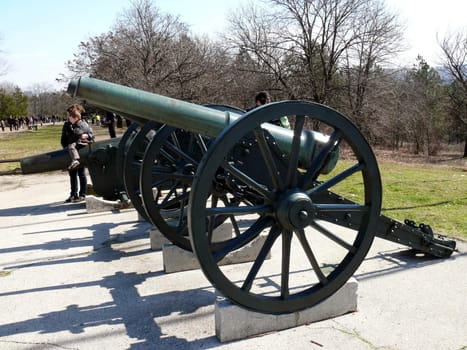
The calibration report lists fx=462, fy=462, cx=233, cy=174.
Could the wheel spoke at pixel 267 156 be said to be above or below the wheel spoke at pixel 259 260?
above

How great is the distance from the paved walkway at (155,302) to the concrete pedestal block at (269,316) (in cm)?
5

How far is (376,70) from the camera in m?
20.5

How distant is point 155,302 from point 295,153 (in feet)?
6.09

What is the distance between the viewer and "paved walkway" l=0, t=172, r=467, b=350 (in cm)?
321

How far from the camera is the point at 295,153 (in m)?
3.04

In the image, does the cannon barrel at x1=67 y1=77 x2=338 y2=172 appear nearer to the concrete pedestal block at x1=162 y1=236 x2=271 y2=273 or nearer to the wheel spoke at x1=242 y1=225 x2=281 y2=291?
the wheel spoke at x1=242 y1=225 x2=281 y2=291

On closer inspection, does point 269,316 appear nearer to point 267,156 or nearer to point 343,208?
point 343,208

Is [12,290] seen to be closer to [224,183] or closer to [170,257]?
[170,257]

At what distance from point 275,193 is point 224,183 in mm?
1127

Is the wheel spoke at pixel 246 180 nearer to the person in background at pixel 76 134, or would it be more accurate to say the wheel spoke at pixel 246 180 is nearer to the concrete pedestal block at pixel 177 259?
the concrete pedestal block at pixel 177 259

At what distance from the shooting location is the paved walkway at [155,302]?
3.21 metres

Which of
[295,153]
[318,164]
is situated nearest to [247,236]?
[295,153]

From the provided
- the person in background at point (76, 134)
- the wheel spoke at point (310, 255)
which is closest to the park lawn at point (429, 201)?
the wheel spoke at point (310, 255)

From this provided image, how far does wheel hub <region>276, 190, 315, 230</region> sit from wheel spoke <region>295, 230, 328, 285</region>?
78mm
